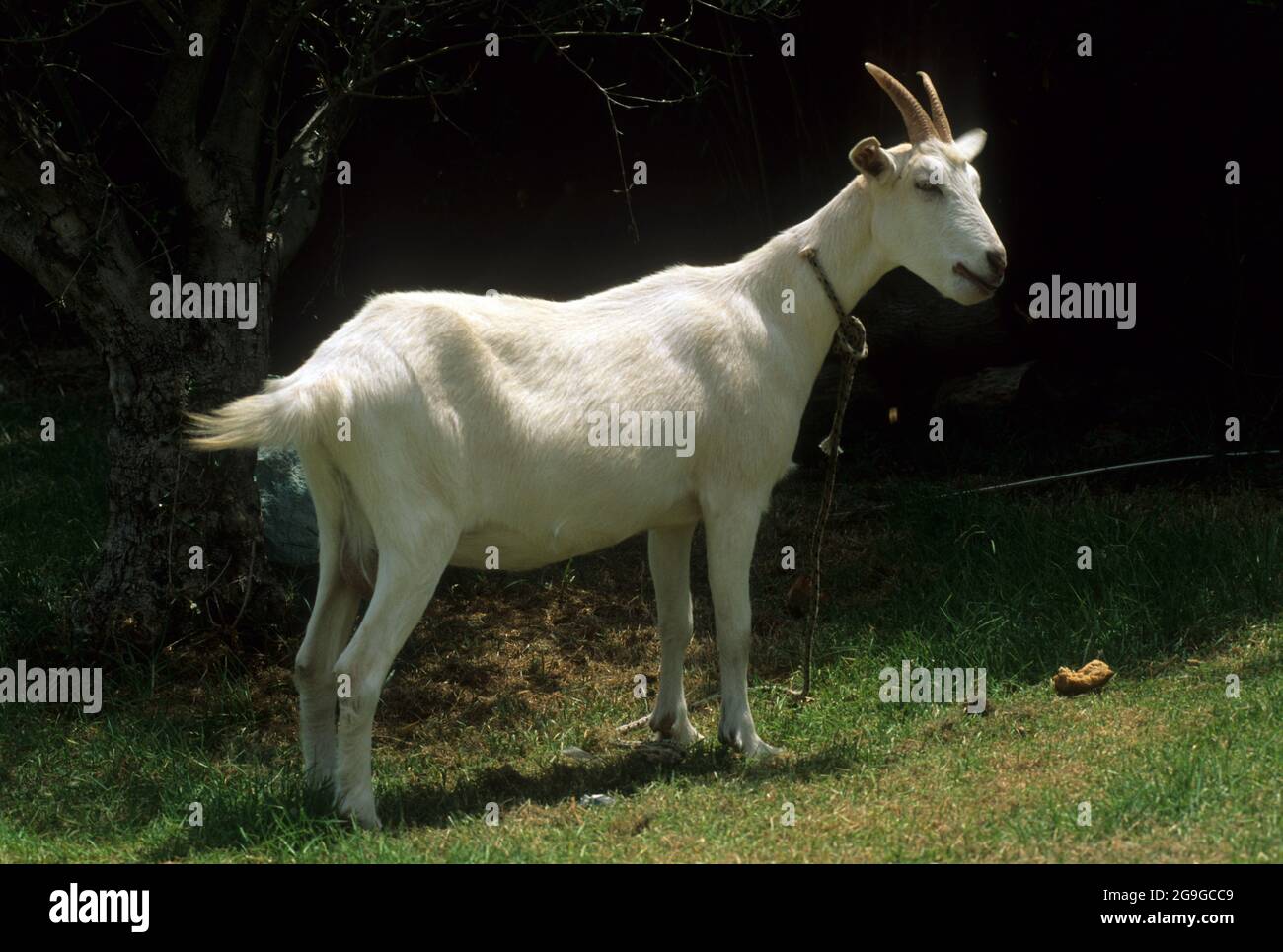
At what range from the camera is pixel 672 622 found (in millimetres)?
6246

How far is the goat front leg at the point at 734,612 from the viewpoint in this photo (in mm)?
5871

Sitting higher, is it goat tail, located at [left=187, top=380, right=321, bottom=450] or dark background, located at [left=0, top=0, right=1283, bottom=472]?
dark background, located at [left=0, top=0, right=1283, bottom=472]

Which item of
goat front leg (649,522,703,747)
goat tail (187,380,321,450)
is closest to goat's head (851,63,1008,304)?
goat front leg (649,522,703,747)

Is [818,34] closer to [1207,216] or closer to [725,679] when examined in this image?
[1207,216]

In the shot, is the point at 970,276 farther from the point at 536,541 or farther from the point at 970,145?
the point at 536,541

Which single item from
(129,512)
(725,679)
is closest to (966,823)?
(725,679)

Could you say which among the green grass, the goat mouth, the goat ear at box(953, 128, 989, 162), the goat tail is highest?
the goat ear at box(953, 128, 989, 162)

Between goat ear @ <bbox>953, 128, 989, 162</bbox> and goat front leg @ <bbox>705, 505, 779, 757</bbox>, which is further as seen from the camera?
goat ear @ <bbox>953, 128, 989, 162</bbox>

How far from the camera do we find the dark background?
9.16 m

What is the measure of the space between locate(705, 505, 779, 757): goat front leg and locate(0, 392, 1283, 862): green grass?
134 millimetres

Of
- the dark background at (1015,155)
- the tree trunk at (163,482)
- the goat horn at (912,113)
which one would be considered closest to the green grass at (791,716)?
the tree trunk at (163,482)

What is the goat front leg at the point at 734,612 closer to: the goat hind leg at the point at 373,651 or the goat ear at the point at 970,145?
the goat hind leg at the point at 373,651

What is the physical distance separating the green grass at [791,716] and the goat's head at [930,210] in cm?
187

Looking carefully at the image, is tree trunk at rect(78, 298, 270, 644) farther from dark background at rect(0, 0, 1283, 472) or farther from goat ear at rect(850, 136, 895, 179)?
goat ear at rect(850, 136, 895, 179)
